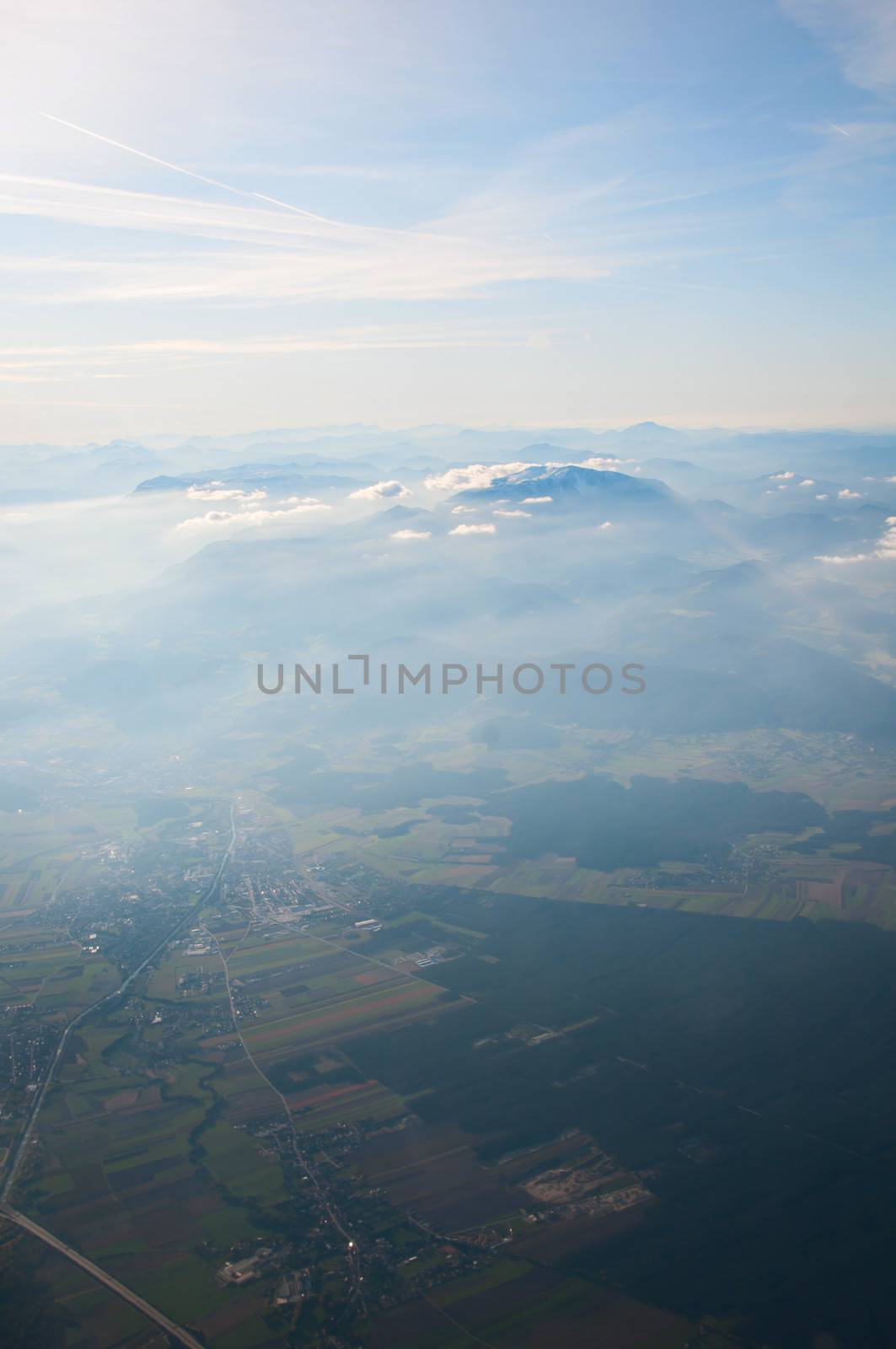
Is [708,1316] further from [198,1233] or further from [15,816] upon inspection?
[15,816]

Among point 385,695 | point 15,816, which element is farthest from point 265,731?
point 15,816

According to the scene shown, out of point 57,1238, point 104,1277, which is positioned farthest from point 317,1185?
point 57,1238

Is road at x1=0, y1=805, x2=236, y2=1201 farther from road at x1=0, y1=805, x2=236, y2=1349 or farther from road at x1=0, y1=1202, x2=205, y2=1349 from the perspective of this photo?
road at x1=0, y1=1202, x2=205, y2=1349

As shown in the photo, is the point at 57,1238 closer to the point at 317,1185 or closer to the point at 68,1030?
the point at 317,1185

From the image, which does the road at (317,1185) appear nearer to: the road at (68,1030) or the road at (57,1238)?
the road at (57,1238)

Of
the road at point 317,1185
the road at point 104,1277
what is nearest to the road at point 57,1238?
the road at point 104,1277

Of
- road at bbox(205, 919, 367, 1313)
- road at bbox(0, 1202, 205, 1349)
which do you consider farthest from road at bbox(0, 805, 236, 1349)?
road at bbox(205, 919, 367, 1313)

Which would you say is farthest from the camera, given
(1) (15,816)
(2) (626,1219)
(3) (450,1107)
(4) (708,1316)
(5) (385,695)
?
(5) (385,695)

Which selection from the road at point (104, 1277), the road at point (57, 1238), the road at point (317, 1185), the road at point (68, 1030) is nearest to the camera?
the road at point (104, 1277)
